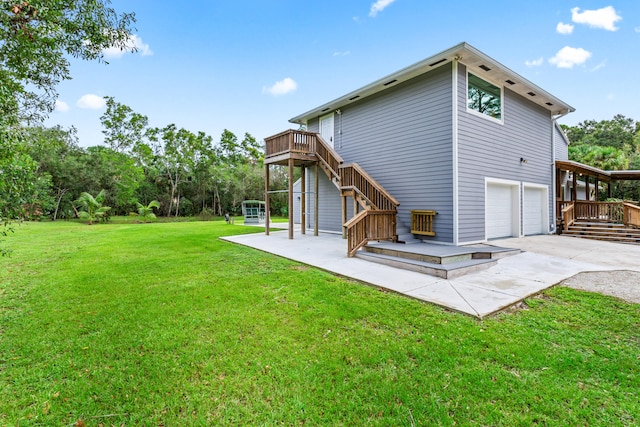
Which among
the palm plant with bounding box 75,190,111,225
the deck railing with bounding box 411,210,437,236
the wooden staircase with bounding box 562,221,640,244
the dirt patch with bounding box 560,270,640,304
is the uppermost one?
the palm plant with bounding box 75,190,111,225

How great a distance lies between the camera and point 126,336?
3.12 meters

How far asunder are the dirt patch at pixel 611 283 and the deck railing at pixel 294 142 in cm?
816

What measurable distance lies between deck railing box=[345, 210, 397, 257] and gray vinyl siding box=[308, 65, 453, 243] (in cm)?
116

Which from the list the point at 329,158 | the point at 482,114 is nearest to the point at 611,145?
the point at 482,114

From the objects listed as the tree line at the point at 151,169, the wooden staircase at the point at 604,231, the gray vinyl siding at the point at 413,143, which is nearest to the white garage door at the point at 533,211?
the wooden staircase at the point at 604,231

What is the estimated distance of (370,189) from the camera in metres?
8.39

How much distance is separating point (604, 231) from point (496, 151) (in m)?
5.30

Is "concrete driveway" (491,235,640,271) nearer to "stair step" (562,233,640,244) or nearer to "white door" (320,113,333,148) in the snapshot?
"stair step" (562,233,640,244)

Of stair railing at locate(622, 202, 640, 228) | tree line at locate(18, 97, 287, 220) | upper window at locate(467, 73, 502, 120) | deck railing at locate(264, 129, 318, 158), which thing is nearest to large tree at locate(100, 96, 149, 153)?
tree line at locate(18, 97, 287, 220)

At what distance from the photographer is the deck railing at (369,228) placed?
6.96 metres

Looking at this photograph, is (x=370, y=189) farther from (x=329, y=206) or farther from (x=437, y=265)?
(x=329, y=206)

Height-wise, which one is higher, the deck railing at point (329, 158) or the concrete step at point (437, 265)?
the deck railing at point (329, 158)

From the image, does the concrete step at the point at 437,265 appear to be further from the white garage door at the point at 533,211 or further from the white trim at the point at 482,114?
the white garage door at the point at 533,211

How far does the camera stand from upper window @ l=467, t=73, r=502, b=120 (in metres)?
8.09
